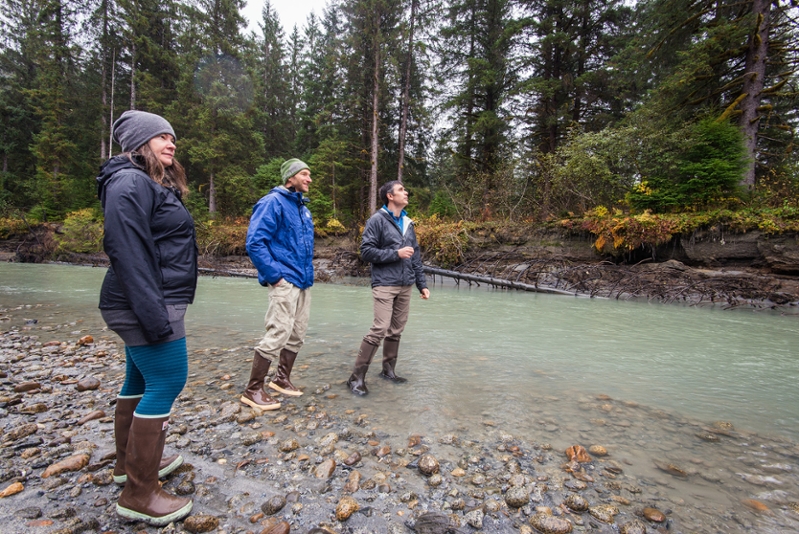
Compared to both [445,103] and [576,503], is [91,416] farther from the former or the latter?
[445,103]

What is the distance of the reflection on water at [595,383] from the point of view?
237 centimetres

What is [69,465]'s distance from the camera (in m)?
2.18

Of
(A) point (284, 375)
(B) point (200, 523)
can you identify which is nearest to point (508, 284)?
(A) point (284, 375)

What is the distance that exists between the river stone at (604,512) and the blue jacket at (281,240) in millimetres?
2604

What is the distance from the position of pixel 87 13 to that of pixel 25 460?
4386 centimetres

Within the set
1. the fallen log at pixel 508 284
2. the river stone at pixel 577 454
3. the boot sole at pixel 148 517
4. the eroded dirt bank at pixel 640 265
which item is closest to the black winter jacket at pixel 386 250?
the river stone at pixel 577 454

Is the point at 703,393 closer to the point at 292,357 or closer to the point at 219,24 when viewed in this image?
the point at 292,357

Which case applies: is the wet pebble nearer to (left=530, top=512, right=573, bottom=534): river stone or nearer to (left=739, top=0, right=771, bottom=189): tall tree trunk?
(left=530, top=512, right=573, bottom=534): river stone

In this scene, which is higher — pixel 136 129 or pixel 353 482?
pixel 136 129

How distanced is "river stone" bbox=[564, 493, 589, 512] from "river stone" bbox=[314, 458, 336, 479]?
132cm

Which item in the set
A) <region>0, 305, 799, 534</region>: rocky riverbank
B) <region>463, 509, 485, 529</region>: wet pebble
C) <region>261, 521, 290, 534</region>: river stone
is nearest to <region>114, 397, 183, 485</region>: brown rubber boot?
<region>0, 305, 799, 534</region>: rocky riverbank

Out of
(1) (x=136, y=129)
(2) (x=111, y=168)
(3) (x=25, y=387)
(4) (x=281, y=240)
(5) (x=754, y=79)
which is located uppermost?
(5) (x=754, y=79)

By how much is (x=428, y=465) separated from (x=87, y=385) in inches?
131

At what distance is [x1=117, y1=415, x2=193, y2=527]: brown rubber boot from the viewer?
173cm
